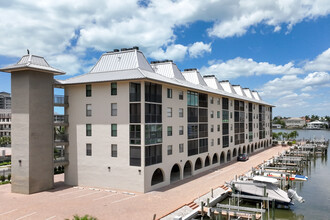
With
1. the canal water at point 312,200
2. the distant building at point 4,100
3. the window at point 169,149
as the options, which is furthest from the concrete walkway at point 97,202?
the distant building at point 4,100

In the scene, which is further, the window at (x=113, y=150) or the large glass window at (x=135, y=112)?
the window at (x=113, y=150)

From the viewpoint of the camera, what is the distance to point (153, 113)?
29.4 meters

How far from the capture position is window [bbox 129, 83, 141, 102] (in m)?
28.4

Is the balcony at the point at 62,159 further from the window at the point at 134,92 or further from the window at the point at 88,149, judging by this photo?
the window at the point at 134,92

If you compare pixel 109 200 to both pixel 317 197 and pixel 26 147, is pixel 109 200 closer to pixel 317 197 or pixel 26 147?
pixel 26 147

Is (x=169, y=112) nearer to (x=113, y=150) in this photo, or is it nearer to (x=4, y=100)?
(x=113, y=150)

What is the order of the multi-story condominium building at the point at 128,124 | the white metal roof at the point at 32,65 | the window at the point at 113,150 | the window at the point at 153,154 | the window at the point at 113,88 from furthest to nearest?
the window at the point at 113,88, the window at the point at 113,150, the multi-story condominium building at the point at 128,124, the window at the point at 153,154, the white metal roof at the point at 32,65

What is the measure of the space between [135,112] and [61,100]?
31.1ft


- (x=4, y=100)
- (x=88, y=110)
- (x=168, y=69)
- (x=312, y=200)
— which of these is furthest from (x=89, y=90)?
(x=4, y=100)

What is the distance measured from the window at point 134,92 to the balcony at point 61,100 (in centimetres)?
861

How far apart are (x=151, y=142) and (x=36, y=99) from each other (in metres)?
12.4

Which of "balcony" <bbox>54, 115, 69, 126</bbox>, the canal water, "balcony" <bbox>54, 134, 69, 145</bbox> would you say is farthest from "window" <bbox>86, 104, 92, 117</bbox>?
the canal water

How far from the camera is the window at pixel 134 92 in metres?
28.4

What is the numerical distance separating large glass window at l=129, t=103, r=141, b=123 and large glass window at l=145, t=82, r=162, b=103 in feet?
3.86
